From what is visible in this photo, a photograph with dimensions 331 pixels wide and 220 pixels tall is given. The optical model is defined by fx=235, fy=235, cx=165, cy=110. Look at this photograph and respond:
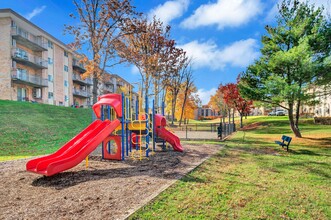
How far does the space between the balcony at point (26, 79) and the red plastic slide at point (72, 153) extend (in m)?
28.2

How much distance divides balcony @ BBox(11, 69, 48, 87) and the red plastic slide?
2817 centimetres

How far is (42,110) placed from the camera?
83.1 ft

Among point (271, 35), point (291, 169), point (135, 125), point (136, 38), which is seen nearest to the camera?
point (291, 169)

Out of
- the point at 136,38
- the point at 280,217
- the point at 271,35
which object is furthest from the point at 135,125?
the point at 136,38

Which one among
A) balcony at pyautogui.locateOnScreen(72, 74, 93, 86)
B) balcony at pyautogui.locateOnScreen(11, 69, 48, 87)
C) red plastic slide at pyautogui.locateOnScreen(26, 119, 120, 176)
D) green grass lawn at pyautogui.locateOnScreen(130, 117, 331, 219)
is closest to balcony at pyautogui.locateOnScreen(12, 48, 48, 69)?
balcony at pyautogui.locateOnScreen(11, 69, 48, 87)

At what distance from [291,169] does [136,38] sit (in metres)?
25.9

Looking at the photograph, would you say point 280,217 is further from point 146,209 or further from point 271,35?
point 271,35

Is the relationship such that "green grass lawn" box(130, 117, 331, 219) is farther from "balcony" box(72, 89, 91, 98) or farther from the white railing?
the white railing

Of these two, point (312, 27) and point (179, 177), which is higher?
point (312, 27)

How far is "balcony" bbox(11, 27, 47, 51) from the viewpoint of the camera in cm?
3244

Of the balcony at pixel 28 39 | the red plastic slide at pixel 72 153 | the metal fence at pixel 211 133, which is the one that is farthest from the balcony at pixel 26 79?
the red plastic slide at pixel 72 153

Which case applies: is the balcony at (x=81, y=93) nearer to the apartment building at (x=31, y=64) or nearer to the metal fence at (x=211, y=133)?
the apartment building at (x=31, y=64)

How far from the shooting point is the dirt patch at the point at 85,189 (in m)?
4.66

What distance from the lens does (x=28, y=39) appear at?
115 feet
